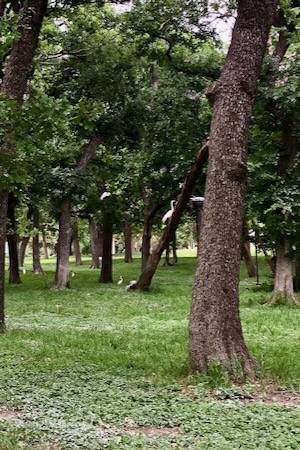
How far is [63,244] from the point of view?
17656mm

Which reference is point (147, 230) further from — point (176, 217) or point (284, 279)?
point (176, 217)

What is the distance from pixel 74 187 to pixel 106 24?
16.9 feet

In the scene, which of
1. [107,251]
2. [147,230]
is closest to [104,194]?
[147,230]

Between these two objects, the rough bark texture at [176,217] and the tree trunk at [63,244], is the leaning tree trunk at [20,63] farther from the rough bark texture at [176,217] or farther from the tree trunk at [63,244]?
the tree trunk at [63,244]

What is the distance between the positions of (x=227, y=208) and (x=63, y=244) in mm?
12709

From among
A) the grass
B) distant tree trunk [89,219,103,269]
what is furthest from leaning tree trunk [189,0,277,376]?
distant tree trunk [89,219,103,269]

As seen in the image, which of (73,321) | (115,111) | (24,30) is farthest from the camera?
(115,111)

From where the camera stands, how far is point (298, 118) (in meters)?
12.6

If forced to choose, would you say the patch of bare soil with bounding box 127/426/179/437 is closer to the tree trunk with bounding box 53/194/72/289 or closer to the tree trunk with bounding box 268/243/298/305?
the tree trunk with bounding box 268/243/298/305

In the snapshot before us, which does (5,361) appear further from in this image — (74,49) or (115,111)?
(115,111)

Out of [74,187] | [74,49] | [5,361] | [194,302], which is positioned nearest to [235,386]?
[194,302]

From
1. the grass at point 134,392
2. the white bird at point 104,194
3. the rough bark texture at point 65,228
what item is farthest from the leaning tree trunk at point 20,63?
the white bird at point 104,194

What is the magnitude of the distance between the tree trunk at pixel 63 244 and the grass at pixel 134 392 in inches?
297

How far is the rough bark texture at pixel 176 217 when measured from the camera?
7.18 metres
